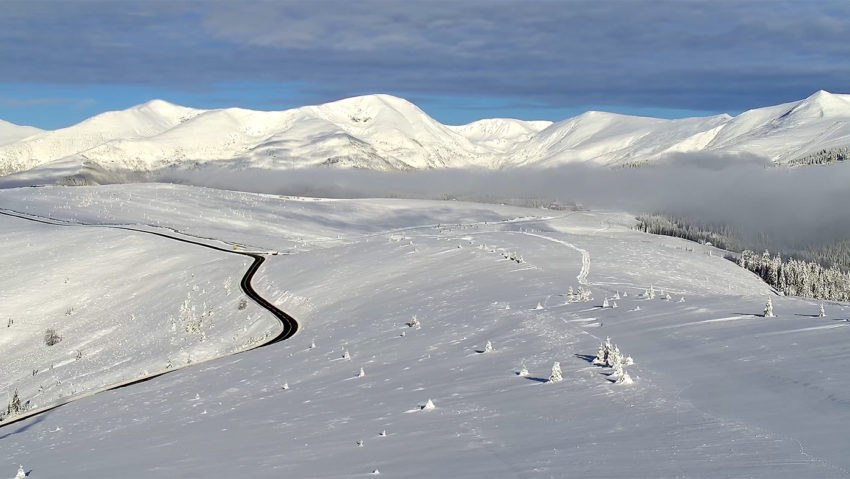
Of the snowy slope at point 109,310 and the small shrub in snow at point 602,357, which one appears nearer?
the small shrub in snow at point 602,357

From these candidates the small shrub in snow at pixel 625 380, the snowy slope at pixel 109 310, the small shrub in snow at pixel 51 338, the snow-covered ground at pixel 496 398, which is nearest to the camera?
the snow-covered ground at pixel 496 398

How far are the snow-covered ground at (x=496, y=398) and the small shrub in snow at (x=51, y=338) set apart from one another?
65.6 ft

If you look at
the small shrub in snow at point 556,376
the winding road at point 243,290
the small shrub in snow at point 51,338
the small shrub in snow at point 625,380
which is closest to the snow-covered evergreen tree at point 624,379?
the small shrub in snow at point 625,380

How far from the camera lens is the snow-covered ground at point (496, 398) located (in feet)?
48.8

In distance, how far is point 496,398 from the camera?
20.7 metres

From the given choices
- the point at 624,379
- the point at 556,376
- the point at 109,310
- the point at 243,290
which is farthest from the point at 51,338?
the point at 624,379

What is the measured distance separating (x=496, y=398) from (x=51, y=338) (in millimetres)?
48829

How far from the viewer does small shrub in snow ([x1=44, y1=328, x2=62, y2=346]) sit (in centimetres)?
5809

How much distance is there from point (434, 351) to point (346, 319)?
57.2ft

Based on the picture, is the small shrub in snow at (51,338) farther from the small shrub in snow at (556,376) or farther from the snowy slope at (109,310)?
the small shrub in snow at (556,376)

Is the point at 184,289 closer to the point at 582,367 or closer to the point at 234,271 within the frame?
the point at 234,271

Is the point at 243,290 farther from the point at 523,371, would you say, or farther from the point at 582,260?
the point at 523,371

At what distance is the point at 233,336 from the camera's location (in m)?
51.7

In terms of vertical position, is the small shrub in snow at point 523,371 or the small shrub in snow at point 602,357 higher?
the small shrub in snow at point 602,357
